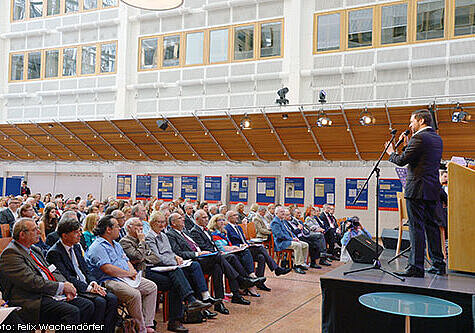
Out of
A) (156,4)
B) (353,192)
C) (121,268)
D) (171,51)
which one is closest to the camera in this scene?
(121,268)

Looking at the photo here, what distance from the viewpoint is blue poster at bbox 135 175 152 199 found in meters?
17.3

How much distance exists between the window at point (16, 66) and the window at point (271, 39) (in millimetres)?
11695

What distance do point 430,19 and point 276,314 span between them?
1105 cm

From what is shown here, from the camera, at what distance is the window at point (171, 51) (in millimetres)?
16328

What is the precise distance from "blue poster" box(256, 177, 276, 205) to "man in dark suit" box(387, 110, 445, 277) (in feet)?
37.5

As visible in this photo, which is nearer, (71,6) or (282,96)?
(282,96)

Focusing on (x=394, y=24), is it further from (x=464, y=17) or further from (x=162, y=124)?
(x=162, y=124)

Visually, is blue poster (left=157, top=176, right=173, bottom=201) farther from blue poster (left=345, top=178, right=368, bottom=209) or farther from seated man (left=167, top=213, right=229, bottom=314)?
seated man (left=167, top=213, right=229, bottom=314)

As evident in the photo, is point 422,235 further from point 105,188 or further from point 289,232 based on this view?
point 105,188

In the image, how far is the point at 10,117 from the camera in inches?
766

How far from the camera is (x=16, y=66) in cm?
1962

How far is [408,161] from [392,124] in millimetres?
8930

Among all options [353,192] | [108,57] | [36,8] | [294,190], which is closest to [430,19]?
[353,192]

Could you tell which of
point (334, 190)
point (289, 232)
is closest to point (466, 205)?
point (289, 232)
